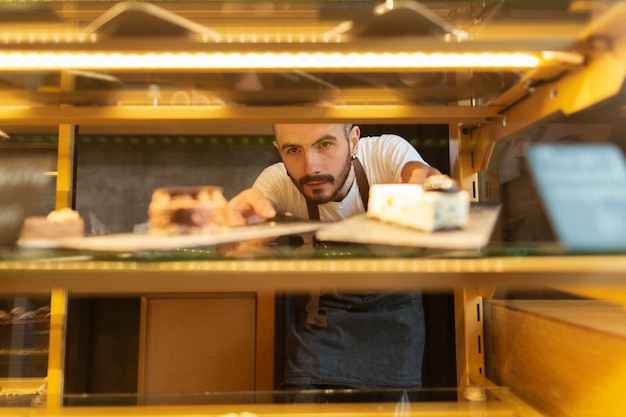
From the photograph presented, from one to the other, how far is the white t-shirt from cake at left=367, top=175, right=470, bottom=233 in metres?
0.43

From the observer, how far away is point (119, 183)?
146 cm

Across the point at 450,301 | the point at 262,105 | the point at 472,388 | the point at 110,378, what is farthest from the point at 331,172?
the point at 110,378

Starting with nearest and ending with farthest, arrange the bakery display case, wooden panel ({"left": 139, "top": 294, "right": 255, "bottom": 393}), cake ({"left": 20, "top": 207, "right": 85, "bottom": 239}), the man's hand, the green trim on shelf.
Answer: the bakery display case
cake ({"left": 20, "top": 207, "right": 85, "bottom": 239})
the man's hand
the green trim on shelf
wooden panel ({"left": 139, "top": 294, "right": 255, "bottom": 393})

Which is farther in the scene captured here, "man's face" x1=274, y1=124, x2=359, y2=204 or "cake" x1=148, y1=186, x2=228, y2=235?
"man's face" x1=274, y1=124, x2=359, y2=204

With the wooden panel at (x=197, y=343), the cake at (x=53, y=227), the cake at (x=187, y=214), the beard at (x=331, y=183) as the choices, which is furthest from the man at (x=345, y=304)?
the cake at (x=53, y=227)

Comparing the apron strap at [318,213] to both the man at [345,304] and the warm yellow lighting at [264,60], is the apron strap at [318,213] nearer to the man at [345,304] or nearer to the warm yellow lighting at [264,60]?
the man at [345,304]

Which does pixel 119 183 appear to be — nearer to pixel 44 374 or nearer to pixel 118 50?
pixel 44 374

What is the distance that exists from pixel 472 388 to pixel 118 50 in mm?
1024

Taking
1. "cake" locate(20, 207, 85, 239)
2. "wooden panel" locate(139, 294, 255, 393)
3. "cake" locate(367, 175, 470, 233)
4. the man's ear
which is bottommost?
"wooden panel" locate(139, 294, 255, 393)

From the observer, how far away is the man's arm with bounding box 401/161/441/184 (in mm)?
1224

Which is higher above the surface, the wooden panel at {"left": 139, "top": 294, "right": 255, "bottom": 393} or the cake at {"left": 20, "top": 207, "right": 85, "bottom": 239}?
the cake at {"left": 20, "top": 207, "right": 85, "bottom": 239}

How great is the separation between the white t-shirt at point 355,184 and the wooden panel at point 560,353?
437mm

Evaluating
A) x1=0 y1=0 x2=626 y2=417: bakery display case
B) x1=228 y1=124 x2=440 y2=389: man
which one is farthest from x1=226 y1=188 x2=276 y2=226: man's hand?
x1=0 y1=0 x2=626 y2=417: bakery display case

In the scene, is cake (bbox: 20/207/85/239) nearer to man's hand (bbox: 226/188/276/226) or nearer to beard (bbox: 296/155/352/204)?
man's hand (bbox: 226/188/276/226)
